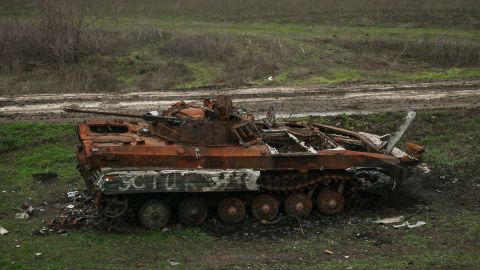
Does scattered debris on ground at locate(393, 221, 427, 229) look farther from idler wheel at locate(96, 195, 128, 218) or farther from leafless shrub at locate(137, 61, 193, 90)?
leafless shrub at locate(137, 61, 193, 90)

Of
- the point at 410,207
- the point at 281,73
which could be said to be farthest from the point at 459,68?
the point at 410,207

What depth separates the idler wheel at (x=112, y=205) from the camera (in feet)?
42.9

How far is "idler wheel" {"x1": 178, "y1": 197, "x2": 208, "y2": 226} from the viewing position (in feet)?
45.3

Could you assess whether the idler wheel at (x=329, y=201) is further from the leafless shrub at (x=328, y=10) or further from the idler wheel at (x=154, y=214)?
the leafless shrub at (x=328, y=10)

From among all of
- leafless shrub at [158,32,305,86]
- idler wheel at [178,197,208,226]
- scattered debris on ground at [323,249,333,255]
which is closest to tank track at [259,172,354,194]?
idler wheel at [178,197,208,226]

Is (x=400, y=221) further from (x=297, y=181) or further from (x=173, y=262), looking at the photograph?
(x=173, y=262)

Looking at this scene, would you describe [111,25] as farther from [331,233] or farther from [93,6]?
[331,233]

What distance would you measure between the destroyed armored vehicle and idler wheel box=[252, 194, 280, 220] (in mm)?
22

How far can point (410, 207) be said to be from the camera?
51.3 ft

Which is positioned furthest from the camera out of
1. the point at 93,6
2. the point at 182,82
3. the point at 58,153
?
the point at 93,6

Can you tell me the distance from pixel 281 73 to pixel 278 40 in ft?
17.8

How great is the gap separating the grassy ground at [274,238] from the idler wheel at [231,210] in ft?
0.68

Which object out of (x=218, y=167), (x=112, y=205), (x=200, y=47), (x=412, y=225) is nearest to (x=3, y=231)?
(x=112, y=205)

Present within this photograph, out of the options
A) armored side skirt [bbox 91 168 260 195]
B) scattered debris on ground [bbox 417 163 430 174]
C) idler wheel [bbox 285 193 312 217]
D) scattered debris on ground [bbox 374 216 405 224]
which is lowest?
scattered debris on ground [bbox 374 216 405 224]
